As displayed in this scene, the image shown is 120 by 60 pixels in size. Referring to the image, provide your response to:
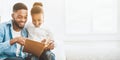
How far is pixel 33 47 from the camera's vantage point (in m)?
1.83

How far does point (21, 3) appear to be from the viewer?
1.90 metres

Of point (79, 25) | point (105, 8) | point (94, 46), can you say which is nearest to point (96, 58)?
point (94, 46)

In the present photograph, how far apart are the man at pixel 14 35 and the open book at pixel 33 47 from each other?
0.13 ft

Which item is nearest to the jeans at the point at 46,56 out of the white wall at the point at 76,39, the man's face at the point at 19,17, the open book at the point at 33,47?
the open book at the point at 33,47

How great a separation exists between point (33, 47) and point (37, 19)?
0.76 ft

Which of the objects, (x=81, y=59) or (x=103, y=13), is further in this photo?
(x=103, y=13)

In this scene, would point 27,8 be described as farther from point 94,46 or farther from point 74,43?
point 94,46

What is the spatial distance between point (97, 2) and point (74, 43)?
44 centimetres

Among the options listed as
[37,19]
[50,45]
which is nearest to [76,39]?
[50,45]

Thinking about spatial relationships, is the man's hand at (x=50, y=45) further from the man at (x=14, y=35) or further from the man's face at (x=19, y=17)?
the man's face at (x=19, y=17)

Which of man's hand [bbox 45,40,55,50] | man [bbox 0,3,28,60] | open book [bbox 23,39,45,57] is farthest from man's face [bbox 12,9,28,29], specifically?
man's hand [bbox 45,40,55,50]

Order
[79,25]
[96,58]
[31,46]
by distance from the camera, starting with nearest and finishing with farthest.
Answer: [31,46]
[96,58]
[79,25]

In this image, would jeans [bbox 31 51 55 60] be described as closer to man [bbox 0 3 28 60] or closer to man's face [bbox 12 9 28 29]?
man [bbox 0 3 28 60]

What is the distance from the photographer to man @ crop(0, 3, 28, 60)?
72.2 inches
